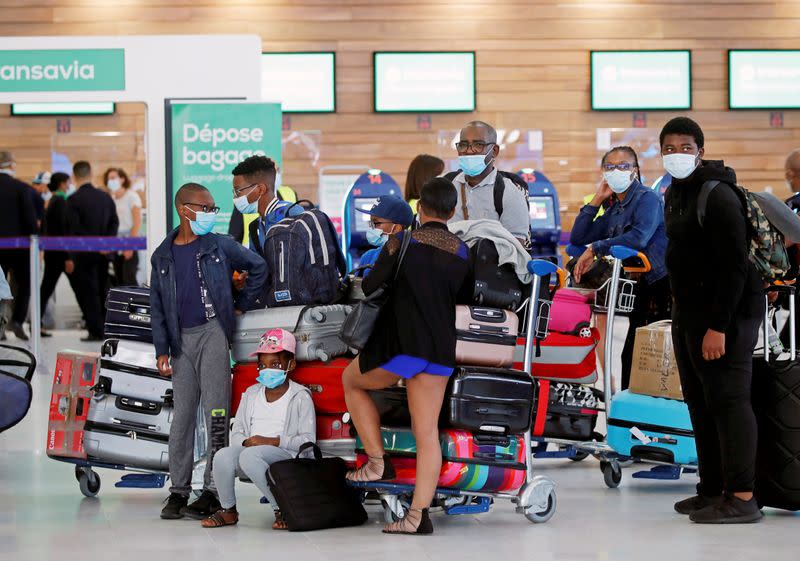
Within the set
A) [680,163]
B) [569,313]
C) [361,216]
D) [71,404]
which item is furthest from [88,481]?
[361,216]

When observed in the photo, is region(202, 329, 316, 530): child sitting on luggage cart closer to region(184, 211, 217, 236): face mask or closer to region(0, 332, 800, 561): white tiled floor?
region(0, 332, 800, 561): white tiled floor

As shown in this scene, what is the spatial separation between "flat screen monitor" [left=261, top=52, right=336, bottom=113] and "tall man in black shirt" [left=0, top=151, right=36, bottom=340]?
311 centimetres

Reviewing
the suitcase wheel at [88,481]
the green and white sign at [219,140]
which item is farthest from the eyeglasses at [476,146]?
the green and white sign at [219,140]

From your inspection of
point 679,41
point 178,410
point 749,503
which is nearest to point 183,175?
point 178,410

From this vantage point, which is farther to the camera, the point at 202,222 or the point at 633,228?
the point at 633,228

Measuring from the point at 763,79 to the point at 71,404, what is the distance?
11.0 m

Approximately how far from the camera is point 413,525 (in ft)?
15.0

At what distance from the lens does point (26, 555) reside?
4.32 meters

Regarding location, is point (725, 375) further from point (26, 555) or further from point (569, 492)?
point (26, 555)

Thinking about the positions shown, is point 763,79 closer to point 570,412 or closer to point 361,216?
point 361,216

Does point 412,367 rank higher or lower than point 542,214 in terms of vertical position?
lower

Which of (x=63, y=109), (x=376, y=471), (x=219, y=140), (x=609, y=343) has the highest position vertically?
(x=63, y=109)

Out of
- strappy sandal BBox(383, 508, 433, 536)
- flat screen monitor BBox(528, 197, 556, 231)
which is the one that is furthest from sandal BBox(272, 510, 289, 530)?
flat screen monitor BBox(528, 197, 556, 231)

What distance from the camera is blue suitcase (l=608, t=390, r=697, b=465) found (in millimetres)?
5508
